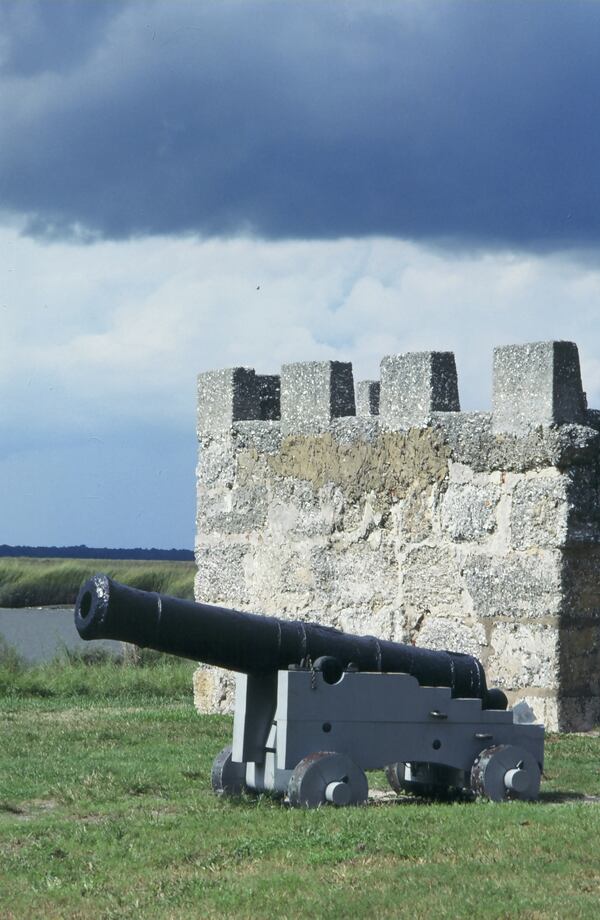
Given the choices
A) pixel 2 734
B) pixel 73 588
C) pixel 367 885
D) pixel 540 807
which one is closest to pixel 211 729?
pixel 2 734

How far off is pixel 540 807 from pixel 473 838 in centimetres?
107

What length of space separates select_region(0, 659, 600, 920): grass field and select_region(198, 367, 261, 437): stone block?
4211mm

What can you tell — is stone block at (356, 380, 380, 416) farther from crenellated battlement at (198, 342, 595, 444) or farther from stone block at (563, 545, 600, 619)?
stone block at (563, 545, 600, 619)

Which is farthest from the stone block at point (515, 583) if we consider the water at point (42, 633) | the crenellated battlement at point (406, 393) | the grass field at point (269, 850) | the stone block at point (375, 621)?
the water at point (42, 633)

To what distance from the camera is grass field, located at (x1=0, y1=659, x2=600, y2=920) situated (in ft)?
21.3

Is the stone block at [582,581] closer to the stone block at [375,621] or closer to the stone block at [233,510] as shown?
the stone block at [375,621]

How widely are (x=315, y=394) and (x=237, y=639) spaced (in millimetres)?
5123

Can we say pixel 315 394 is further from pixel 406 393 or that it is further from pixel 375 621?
pixel 375 621

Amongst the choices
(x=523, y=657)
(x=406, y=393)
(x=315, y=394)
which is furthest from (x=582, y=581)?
(x=315, y=394)

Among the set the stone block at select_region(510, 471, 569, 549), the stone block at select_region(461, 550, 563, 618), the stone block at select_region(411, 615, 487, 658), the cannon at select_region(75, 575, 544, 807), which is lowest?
the cannon at select_region(75, 575, 544, 807)

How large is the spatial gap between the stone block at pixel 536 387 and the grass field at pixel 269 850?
244cm

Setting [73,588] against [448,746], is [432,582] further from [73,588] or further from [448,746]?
[73,588]

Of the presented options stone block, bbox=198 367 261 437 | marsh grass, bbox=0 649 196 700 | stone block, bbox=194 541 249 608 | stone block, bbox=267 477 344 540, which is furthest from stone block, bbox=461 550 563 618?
marsh grass, bbox=0 649 196 700

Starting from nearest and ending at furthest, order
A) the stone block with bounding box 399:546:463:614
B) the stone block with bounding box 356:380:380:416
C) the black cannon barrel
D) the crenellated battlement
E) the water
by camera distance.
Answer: the black cannon barrel → the crenellated battlement → the stone block with bounding box 399:546:463:614 → the stone block with bounding box 356:380:380:416 → the water
